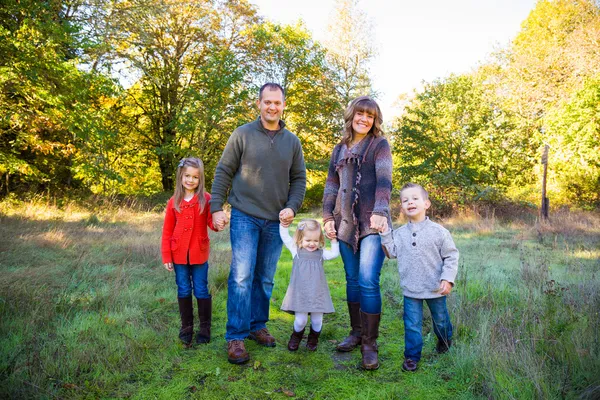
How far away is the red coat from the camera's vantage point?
3.48m

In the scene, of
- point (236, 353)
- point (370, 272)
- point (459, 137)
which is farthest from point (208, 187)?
point (370, 272)

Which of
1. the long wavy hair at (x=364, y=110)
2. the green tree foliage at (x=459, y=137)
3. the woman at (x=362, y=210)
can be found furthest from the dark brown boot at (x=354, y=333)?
the green tree foliage at (x=459, y=137)

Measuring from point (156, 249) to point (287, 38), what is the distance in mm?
17549

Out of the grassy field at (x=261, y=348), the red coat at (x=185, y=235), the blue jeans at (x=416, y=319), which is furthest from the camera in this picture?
the red coat at (x=185, y=235)

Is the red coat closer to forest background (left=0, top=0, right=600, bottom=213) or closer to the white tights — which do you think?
the white tights

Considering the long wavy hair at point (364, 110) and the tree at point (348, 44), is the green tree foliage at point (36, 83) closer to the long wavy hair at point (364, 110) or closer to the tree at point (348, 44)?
the long wavy hair at point (364, 110)

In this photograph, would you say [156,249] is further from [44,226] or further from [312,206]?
[312,206]

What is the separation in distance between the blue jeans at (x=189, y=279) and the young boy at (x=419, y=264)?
66.2 inches

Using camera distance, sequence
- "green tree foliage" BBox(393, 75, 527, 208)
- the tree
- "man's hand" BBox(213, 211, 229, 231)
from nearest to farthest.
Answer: "man's hand" BBox(213, 211, 229, 231) < "green tree foliage" BBox(393, 75, 527, 208) < the tree

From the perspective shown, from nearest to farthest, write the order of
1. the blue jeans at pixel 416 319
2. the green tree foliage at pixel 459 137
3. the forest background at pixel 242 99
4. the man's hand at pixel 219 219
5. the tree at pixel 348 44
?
the blue jeans at pixel 416 319 < the man's hand at pixel 219 219 < the forest background at pixel 242 99 < the green tree foliage at pixel 459 137 < the tree at pixel 348 44

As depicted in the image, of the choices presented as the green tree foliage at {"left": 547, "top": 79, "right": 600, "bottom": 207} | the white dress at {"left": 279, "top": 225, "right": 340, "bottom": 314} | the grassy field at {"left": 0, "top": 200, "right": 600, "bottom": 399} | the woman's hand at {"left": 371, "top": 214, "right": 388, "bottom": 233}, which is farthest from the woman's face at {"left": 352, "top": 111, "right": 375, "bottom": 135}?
the green tree foliage at {"left": 547, "top": 79, "right": 600, "bottom": 207}

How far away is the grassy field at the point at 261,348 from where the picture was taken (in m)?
2.61

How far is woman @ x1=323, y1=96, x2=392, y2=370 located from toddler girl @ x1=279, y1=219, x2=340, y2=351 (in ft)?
0.53

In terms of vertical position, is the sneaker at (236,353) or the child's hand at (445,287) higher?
the child's hand at (445,287)
